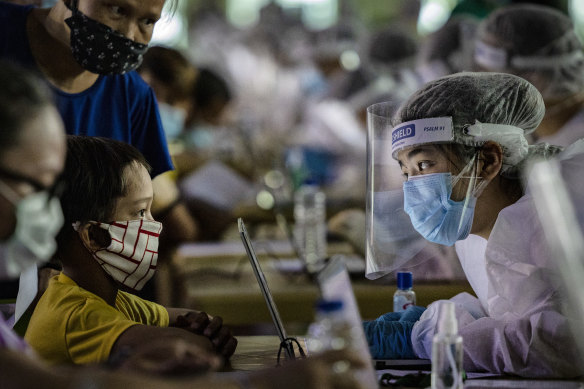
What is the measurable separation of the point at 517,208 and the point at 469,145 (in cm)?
16

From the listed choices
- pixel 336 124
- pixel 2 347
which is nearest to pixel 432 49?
pixel 336 124

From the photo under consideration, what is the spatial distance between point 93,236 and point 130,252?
8cm

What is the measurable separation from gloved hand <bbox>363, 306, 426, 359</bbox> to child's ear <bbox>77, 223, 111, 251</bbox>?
23.5 inches

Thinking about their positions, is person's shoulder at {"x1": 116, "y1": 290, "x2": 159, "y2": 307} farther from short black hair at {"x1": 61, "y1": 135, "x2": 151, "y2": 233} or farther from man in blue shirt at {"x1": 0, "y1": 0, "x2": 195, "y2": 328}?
man in blue shirt at {"x1": 0, "y1": 0, "x2": 195, "y2": 328}

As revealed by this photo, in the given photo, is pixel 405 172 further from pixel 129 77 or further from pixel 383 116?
pixel 129 77

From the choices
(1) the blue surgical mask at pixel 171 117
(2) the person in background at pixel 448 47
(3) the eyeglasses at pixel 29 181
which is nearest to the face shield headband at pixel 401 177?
(3) the eyeglasses at pixel 29 181

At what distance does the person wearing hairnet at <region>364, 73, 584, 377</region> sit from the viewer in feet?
4.88

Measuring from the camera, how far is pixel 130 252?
1493 millimetres

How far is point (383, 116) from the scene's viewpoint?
1.70 meters

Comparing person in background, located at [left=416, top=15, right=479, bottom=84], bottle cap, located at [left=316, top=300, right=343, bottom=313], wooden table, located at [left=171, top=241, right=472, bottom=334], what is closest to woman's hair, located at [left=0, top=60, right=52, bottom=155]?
bottle cap, located at [left=316, top=300, right=343, bottom=313]

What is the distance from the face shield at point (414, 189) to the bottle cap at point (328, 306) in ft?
1.69

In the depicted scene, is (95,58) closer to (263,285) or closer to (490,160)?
(263,285)

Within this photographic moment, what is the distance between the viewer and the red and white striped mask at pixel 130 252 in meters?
1.47

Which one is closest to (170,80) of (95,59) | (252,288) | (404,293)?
(252,288)
